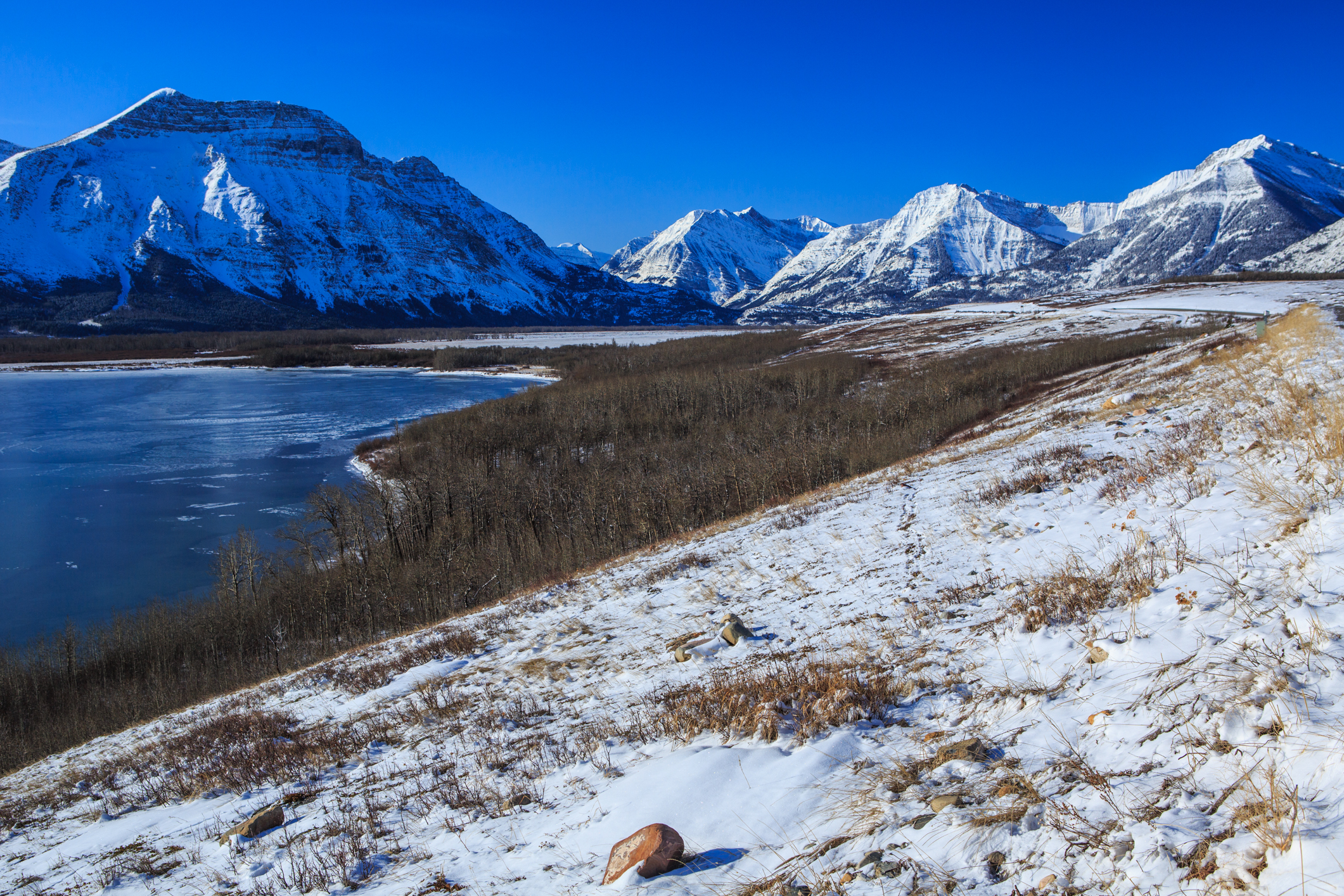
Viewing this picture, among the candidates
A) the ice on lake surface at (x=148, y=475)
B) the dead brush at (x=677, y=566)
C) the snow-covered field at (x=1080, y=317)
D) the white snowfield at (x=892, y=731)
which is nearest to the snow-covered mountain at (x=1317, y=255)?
the snow-covered field at (x=1080, y=317)

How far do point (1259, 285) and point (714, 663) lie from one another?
3763 inches

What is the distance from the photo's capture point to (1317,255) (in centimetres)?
13900

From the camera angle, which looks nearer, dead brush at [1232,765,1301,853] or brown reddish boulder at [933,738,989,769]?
dead brush at [1232,765,1301,853]

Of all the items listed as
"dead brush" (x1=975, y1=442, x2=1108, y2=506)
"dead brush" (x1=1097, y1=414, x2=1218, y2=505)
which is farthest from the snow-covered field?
"dead brush" (x1=1097, y1=414, x2=1218, y2=505)

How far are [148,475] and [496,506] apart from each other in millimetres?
25234

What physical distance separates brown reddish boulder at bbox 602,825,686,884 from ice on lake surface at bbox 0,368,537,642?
29.5 metres

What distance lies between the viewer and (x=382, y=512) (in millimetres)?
35469

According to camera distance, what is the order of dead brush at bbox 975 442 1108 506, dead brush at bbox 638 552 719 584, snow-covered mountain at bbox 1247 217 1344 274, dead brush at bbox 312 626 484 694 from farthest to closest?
snow-covered mountain at bbox 1247 217 1344 274
dead brush at bbox 638 552 719 584
dead brush at bbox 975 442 1108 506
dead brush at bbox 312 626 484 694

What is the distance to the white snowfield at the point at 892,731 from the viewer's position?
3.43 metres

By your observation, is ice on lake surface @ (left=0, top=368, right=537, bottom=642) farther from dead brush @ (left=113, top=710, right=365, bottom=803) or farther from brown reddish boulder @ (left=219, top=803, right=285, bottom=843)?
brown reddish boulder @ (left=219, top=803, right=285, bottom=843)

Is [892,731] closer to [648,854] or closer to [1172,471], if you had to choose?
[648,854]

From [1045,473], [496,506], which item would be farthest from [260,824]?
[496,506]

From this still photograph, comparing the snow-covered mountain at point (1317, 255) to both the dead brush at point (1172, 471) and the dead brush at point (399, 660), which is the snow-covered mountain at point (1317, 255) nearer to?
the dead brush at point (1172, 471)

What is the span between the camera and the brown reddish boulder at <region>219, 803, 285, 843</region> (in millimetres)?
5980
